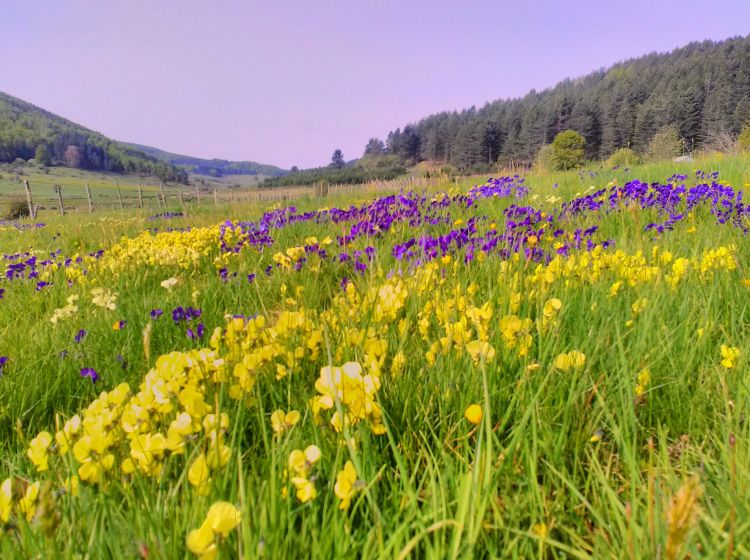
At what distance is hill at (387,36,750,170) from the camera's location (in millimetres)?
83312

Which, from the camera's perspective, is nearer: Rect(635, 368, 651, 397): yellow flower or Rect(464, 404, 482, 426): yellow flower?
Rect(464, 404, 482, 426): yellow flower

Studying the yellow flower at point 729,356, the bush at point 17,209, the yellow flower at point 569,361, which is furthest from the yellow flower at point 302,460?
the bush at point 17,209

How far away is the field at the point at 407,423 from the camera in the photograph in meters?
0.87

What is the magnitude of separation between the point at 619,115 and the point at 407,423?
377 ft

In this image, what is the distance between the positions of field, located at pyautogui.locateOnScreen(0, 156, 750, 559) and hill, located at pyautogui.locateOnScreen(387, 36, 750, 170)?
236 ft

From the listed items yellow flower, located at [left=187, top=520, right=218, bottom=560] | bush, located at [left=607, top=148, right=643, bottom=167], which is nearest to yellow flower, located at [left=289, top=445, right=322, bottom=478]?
yellow flower, located at [left=187, top=520, right=218, bottom=560]

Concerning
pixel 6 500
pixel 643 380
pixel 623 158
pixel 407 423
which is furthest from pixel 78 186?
pixel 643 380

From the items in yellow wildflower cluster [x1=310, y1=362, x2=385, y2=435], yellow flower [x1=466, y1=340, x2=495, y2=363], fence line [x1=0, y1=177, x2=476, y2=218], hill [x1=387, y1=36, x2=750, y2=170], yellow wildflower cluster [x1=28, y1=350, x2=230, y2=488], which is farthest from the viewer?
hill [x1=387, y1=36, x2=750, y2=170]

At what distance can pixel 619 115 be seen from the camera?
94875 millimetres

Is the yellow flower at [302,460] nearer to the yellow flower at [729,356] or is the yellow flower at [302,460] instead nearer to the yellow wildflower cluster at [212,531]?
the yellow wildflower cluster at [212,531]

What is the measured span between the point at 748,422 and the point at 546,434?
58 cm

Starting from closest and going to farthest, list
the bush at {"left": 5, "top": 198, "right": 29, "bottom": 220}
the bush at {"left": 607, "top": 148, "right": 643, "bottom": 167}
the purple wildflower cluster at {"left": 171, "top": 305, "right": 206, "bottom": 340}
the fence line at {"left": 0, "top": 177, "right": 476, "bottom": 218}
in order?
the purple wildflower cluster at {"left": 171, "top": 305, "right": 206, "bottom": 340} → the fence line at {"left": 0, "top": 177, "right": 476, "bottom": 218} → the bush at {"left": 607, "top": 148, "right": 643, "bottom": 167} → the bush at {"left": 5, "top": 198, "right": 29, "bottom": 220}

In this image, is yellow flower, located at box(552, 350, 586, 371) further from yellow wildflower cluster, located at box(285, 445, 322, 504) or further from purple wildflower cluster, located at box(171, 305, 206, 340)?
purple wildflower cluster, located at box(171, 305, 206, 340)

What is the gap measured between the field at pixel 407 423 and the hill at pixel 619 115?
72.0 m
